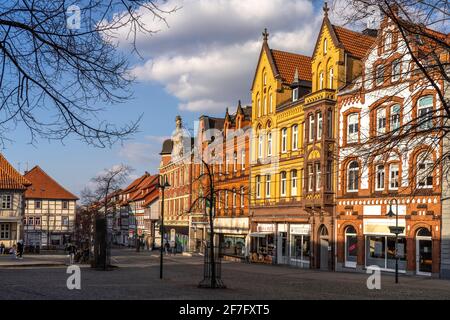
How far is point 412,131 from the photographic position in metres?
13.7

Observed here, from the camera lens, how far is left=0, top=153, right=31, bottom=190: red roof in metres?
66.5

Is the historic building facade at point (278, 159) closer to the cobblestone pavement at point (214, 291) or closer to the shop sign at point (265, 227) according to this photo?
the shop sign at point (265, 227)

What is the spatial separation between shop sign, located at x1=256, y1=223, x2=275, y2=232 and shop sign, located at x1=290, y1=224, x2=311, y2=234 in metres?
3.16

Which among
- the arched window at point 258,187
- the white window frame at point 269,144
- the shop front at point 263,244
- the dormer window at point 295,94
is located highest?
the dormer window at point 295,94

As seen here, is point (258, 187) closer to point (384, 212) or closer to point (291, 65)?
point (291, 65)

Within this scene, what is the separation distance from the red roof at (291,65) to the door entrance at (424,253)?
1850cm

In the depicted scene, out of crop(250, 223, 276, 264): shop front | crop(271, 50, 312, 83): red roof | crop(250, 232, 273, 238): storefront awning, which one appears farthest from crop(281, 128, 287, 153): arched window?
crop(250, 232, 273, 238): storefront awning

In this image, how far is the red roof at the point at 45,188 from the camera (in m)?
96.2

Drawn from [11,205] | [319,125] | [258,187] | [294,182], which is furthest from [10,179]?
[319,125]

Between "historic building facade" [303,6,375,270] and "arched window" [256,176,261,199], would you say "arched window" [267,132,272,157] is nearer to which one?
"arched window" [256,176,261,199]

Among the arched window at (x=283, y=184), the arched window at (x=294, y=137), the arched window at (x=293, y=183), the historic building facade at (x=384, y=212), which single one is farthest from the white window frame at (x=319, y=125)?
the arched window at (x=283, y=184)

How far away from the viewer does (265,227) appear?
159 ft

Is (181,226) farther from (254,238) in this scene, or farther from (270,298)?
(270,298)

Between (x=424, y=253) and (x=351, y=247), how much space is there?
588cm
